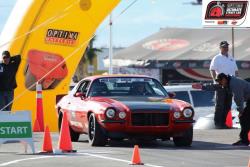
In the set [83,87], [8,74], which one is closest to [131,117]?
[83,87]

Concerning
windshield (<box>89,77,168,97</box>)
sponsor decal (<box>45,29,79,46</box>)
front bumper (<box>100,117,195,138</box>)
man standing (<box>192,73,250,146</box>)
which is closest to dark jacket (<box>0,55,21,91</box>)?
windshield (<box>89,77,168,97</box>)

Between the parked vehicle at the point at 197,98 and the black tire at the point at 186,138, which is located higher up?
the parked vehicle at the point at 197,98

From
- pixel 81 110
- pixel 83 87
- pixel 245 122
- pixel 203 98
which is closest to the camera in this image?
pixel 245 122

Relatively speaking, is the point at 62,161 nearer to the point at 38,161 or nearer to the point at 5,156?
the point at 38,161

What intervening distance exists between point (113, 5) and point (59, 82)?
2.33m

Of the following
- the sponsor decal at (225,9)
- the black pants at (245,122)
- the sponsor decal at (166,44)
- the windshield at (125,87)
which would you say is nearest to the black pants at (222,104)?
the sponsor decal at (225,9)

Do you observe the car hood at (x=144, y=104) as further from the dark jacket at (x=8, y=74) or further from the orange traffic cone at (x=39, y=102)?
the orange traffic cone at (x=39, y=102)

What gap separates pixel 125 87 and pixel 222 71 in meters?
3.35

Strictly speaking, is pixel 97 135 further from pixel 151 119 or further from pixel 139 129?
pixel 151 119

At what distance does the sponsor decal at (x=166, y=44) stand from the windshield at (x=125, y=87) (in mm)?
28869

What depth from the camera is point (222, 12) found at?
76.9 ft

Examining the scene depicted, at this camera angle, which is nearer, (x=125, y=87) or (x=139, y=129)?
(x=139, y=129)

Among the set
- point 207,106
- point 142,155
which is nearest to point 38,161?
point 142,155

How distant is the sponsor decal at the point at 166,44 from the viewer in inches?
1871
